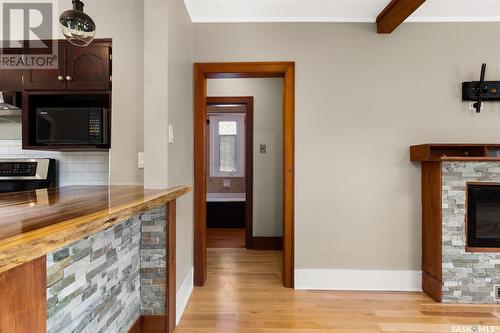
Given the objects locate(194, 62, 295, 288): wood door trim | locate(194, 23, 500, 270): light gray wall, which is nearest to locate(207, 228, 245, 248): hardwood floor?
locate(194, 62, 295, 288): wood door trim

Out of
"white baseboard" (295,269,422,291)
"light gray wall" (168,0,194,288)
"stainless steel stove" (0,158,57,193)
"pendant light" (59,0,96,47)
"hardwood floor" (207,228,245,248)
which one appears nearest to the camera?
"pendant light" (59,0,96,47)

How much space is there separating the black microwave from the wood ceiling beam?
2426 mm

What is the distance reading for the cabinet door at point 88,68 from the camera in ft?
7.47

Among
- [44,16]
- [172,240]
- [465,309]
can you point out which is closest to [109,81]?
[44,16]

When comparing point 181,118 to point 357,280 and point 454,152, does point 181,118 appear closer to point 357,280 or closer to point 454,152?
point 357,280

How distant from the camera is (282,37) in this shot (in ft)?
8.75

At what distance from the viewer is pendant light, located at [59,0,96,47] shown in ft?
4.91

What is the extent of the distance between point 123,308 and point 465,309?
8.29 ft

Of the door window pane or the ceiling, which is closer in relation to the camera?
the ceiling

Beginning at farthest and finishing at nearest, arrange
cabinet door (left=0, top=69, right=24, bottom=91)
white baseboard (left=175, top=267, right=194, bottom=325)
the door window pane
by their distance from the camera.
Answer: the door window pane, cabinet door (left=0, top=69, right=24, bottom=91), white baseboard (left=175, top=267, right=194, bottom=325)

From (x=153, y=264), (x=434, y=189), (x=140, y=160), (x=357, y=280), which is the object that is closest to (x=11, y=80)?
(x=140, y=160)

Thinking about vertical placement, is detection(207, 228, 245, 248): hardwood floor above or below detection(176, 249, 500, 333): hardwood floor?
below

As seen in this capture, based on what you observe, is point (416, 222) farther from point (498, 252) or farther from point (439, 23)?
point (439, 23)

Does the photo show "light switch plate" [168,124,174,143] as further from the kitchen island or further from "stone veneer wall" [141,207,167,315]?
"stone veneer wall" [141,207,167,315]
